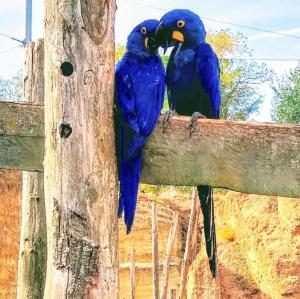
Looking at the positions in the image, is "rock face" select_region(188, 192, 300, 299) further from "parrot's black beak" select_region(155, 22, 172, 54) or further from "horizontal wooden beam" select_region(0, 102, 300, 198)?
"horizontal wooden beam" select_region(0, 102, 300, 198)

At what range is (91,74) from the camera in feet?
7.00

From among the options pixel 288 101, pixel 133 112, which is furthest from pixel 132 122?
pixel 288 101

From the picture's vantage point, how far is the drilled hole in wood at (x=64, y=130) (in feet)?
6.97

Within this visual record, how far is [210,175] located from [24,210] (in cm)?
161

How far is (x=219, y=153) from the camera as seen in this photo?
216cm

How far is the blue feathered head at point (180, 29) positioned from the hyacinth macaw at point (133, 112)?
125 millimetres

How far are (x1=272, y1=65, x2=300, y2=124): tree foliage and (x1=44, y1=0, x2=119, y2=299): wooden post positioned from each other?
15.5 meters

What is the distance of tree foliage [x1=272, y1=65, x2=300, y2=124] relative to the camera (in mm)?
17672

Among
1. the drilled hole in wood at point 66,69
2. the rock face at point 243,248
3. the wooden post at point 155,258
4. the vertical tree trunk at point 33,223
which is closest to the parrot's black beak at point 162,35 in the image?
the drilled hole in wood at point 66,69

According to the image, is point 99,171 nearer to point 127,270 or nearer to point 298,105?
point 127,270

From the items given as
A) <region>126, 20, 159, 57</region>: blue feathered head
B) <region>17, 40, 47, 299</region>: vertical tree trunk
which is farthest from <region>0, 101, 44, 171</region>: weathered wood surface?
<region>17, 40, 47, 299</region>: vertical tree trunk

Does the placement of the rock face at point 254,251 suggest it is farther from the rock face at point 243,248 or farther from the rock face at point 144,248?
the rock face at point 144,248

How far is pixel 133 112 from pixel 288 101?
1608 cm

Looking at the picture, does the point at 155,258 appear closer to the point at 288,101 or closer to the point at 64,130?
the point at 64,130
